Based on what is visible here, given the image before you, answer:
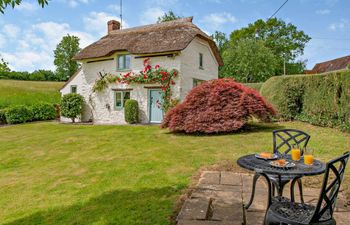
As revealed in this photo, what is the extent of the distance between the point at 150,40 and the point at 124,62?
224 cm

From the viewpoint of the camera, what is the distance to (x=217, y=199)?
12.0 feet

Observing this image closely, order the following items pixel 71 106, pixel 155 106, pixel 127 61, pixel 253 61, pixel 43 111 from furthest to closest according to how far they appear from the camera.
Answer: pixel 253 61 → pixel 43 111 → pixel 71 106 → pixel 127 61 → pixel 155 106

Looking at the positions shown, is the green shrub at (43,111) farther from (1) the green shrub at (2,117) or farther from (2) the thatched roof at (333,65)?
(2) the thatched roof at (333,65)

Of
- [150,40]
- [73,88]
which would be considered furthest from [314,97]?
[73,88]

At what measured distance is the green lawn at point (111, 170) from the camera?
142 inches

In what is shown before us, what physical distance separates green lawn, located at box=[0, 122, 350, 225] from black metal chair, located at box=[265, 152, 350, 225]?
1433mm

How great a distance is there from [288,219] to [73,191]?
12.3 ft

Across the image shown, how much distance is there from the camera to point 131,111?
1475cm

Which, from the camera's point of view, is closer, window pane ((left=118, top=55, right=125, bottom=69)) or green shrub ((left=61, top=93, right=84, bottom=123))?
window pane ((left=118, top=55, right=125, bottom=69))

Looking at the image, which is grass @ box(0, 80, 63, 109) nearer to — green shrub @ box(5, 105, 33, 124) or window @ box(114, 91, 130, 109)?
green shrub @ box(5, 105, 33, 124)

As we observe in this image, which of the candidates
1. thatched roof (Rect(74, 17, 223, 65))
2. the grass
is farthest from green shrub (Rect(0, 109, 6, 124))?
thatched roof (Rect(74, 17, 223, 65))

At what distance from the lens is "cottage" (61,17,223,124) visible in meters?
14.6

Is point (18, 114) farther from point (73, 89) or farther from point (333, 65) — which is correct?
point (333, 65)

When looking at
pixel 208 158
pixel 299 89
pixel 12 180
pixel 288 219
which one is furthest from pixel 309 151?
pixel 299 89
